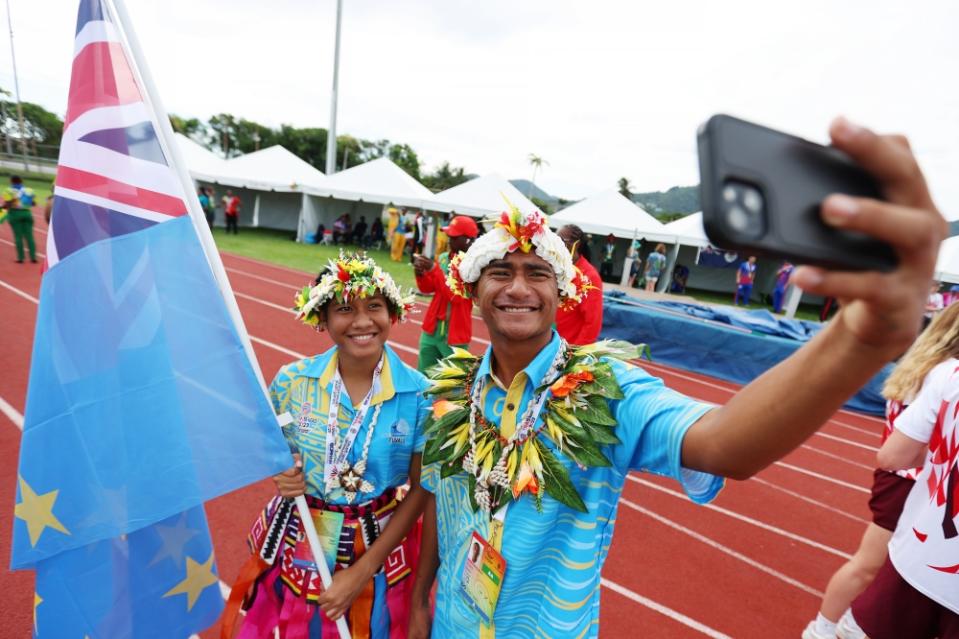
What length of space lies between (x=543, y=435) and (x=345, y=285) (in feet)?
3.61

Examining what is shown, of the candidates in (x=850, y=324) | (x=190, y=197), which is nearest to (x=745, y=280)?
(x=190, y=197)

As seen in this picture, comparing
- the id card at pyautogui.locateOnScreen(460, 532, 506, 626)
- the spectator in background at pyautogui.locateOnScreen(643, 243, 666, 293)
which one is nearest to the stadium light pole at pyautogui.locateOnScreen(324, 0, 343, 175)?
the spectator in background at pyautogui.locateOnScreen(643, 243, 666, 293)

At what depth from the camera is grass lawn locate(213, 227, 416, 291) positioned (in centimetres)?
1623

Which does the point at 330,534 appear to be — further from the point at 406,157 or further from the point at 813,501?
the point at 406,157

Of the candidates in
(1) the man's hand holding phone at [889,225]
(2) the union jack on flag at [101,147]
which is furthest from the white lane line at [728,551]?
(2) the union jack on flag at [101,147]

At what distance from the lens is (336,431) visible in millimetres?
1984

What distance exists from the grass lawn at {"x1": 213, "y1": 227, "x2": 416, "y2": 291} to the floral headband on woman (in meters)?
12.2

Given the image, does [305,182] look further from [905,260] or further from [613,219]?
[905,260]

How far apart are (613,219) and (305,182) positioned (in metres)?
14.0

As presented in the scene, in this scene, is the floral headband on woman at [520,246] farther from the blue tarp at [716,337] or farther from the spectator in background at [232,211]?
the spectator in background at [232,211]

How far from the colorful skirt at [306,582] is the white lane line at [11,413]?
4.45 m

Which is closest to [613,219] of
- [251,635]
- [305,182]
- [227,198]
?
[305,182]

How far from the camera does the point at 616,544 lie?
4.03 metres

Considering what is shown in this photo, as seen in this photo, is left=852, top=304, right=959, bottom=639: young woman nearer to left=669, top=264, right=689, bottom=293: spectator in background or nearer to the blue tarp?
the blue tarp
